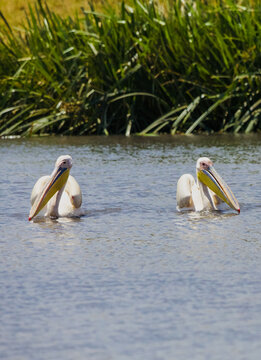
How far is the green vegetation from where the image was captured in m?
16.6

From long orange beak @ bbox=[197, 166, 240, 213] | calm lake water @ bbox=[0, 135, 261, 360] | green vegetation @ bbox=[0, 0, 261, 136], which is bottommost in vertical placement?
calm lake water @ bbox=[0, 135, 261, 360]

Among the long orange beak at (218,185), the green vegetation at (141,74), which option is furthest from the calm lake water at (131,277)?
the green vegetation at (141,74)

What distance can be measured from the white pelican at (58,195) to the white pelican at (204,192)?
0.92 m

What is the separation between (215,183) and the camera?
8.32m

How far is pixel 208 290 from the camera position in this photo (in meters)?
5.19

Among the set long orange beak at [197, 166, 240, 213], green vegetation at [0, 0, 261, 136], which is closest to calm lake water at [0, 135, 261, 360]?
long orange beak at [197, 166, 240, 213]

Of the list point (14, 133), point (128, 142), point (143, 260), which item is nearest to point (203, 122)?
point (128, 142)

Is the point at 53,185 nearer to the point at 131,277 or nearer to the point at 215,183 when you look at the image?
the point at 215,183

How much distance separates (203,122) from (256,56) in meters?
1.67

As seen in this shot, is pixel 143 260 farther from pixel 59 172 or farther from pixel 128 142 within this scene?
pixel 128 142

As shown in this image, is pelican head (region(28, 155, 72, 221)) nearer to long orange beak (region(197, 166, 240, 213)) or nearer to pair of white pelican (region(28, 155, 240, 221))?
pair of white pelican (region(28, 155, 240, 221))

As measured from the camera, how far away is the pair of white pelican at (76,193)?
8.07 meters

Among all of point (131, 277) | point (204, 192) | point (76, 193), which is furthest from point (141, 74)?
point (131, 277)

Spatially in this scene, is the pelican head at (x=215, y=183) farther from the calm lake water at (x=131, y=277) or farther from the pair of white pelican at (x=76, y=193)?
the calm lake water at (x=131, y=277)
